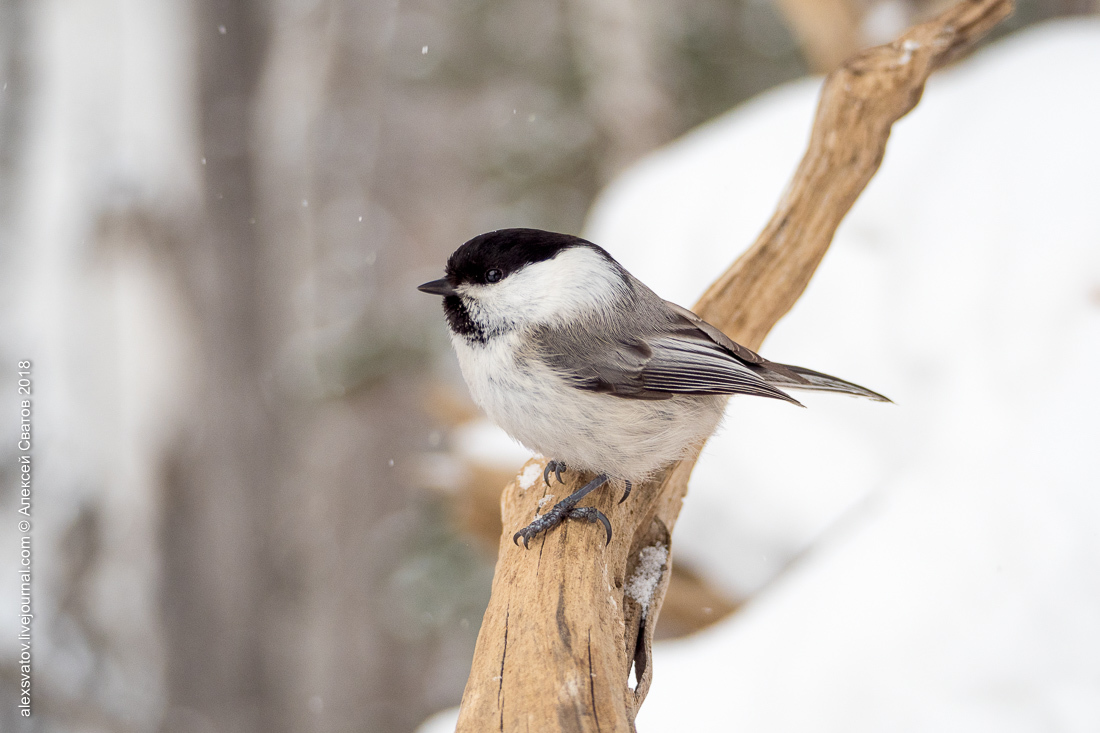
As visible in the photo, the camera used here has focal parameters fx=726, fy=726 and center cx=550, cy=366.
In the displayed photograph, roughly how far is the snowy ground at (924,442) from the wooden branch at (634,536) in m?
0.45

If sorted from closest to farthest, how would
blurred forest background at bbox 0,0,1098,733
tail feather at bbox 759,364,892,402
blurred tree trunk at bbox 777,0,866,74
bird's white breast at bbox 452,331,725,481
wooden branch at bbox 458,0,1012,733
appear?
wooden branch at bbox 458,0,1012,733 < bird's white breast at bbox 452,331,725,481 < tail feather at bbox 759,364,892,402 < blurred forest background at bbox 0,0,1098,733 < blurred tree trunk at bbox 777,0,866,74

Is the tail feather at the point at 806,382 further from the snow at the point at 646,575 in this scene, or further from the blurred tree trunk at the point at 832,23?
the blurred tree trunk at the point at 832,23

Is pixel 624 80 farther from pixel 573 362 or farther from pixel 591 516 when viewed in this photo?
pixel 591 516

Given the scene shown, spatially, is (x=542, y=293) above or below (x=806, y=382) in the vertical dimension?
above

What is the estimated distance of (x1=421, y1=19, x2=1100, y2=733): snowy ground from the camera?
4.31 feet

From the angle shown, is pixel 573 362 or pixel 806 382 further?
pixel 806 382

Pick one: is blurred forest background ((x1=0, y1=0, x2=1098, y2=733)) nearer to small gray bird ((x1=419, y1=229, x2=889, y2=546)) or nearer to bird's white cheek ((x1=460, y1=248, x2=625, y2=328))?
small gray bird ((x1=419, y1=229, x2=889, y2=546))

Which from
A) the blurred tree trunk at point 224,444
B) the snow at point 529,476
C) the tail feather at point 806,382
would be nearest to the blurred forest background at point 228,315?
the blurred tree trunk at point 224,444

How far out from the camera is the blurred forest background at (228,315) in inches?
105

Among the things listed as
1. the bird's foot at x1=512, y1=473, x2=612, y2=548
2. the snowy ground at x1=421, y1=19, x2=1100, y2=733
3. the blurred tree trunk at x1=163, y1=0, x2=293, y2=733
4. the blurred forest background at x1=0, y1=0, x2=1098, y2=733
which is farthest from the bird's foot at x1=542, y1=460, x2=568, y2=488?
the blurred tree trunk at x1=163, y1=0, x2=293, y2=733

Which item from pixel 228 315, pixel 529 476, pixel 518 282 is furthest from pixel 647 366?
pixel 228 315

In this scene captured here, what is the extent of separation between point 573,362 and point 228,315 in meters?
2.29

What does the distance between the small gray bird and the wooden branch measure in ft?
0.27

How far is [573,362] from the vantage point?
1160 millimetres
